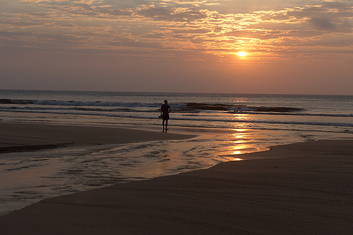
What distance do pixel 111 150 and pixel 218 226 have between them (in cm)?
826

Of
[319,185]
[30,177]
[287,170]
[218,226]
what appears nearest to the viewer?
[218,226]

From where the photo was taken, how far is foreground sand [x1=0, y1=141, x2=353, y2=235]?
495cm

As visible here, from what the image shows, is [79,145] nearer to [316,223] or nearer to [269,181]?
[269,181]

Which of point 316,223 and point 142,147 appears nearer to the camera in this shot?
point 316,223

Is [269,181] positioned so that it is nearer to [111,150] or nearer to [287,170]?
[287,170]

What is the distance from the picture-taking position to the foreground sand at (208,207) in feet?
16.2

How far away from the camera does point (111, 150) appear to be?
42.3ft

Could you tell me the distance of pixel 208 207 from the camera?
19.3 feet

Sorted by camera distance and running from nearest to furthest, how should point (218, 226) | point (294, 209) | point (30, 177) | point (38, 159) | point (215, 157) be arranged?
point (218, 226)
point (294, 209)
point (30, 177)
point (38, 159)
point (215, 157)

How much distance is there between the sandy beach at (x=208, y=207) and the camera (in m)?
4.95

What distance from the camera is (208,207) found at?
588 centimetres

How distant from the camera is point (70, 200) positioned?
20.2ft

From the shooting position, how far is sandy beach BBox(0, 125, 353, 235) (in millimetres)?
4945

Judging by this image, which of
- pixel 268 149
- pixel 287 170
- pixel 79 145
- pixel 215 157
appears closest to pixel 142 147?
pixel 79 145
